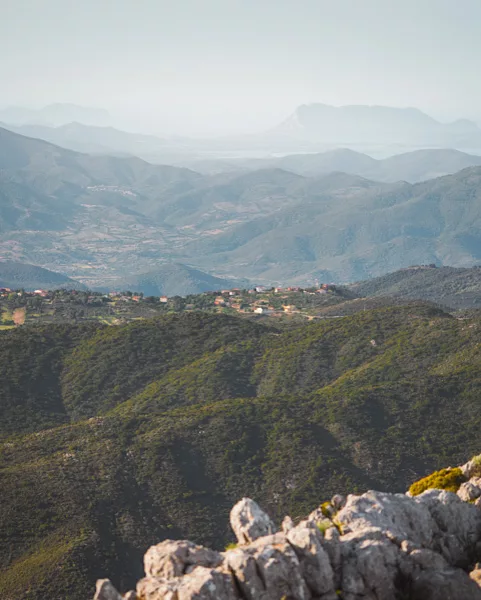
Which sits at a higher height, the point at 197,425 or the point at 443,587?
the point at 443,587

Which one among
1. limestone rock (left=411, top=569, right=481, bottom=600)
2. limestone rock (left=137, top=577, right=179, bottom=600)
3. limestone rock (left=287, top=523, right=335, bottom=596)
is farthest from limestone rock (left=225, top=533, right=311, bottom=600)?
limestone rock (left=411, top=569, right=481, bottom=600)

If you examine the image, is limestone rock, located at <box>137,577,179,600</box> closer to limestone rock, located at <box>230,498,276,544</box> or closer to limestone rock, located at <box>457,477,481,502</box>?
limestone rock, located at <box>230,498,276,544</box>

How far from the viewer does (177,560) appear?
18984mm

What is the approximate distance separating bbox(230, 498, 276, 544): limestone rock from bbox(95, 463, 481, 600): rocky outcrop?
27 millimetres

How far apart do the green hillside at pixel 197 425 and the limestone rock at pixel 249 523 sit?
21.9 m

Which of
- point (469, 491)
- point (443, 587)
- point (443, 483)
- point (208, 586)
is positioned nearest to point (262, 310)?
point (443, 483)

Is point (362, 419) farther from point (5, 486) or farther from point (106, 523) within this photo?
point (5, 486)

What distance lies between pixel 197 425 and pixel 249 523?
44832 mm

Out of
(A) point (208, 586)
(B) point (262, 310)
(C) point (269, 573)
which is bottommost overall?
(B) point (262, 310)

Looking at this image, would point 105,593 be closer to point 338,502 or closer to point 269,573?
point 269,573

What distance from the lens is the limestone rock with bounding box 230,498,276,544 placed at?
20.8 meters

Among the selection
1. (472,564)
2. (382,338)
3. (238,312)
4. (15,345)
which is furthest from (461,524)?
(238,312)

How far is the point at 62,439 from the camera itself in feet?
211

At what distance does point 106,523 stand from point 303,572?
33.6m
